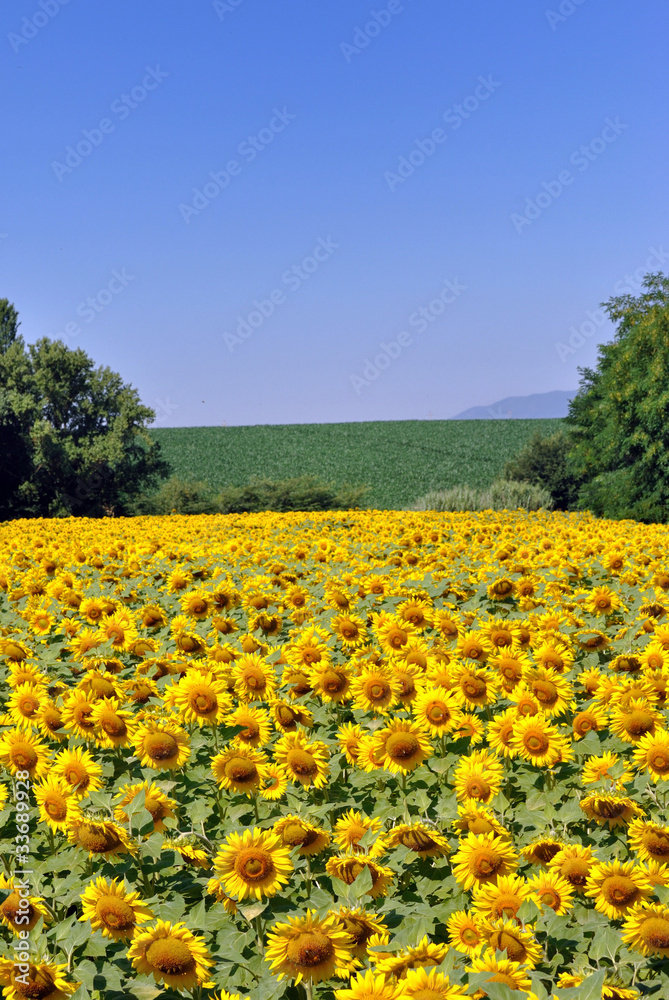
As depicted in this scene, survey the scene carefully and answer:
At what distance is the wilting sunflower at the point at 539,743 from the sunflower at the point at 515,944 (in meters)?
1.16

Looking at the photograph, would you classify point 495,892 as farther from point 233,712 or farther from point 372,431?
point 372,431

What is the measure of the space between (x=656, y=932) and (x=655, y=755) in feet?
3.24

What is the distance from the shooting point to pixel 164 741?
3.26 m

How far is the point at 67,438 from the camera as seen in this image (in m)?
39.2

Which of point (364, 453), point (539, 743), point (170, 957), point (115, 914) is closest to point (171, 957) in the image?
point (170, 957)

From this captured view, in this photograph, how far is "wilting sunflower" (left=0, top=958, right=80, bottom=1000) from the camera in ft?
6.23

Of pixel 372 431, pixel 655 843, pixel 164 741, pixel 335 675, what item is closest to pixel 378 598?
pixel 335 675

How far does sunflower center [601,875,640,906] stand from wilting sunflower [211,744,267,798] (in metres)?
1.34

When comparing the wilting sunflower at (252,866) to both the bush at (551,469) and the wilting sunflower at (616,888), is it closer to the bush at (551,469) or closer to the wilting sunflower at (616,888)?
the wilting sunflower at (616,888)

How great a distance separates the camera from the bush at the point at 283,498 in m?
31.7

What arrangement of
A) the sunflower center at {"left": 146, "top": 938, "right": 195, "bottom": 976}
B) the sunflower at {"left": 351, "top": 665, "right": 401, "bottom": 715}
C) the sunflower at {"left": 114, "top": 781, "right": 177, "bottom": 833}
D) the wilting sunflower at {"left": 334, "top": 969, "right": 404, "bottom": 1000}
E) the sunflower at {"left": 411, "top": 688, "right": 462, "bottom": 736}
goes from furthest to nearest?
the sunflower at {"left": 351, "top": 665, "right": 401, "bottom": 715} → the sunflower at {"left": 411, "top": 688, "right": 462, "bottom": 736} → the sunflower at {"left": 114, "top": 781, "right": 177, "bottom": 833} → the sunflower center at {"left": 146, "top": 938, "right": 195, "bottom": 976} → the wilting sunflower at {"left": 334, "top": 969, "right": 404, "bottom": 1000}

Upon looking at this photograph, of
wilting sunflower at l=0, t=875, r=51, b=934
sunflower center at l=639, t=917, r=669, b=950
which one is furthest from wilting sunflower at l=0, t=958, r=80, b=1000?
sunflower center at l=639, t=917, r=669, b=950

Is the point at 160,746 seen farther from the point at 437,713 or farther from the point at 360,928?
the point at 360,928

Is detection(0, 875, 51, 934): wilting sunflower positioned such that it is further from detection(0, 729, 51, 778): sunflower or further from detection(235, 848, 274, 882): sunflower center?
detection(0, 729, 51, 778): sunflower
